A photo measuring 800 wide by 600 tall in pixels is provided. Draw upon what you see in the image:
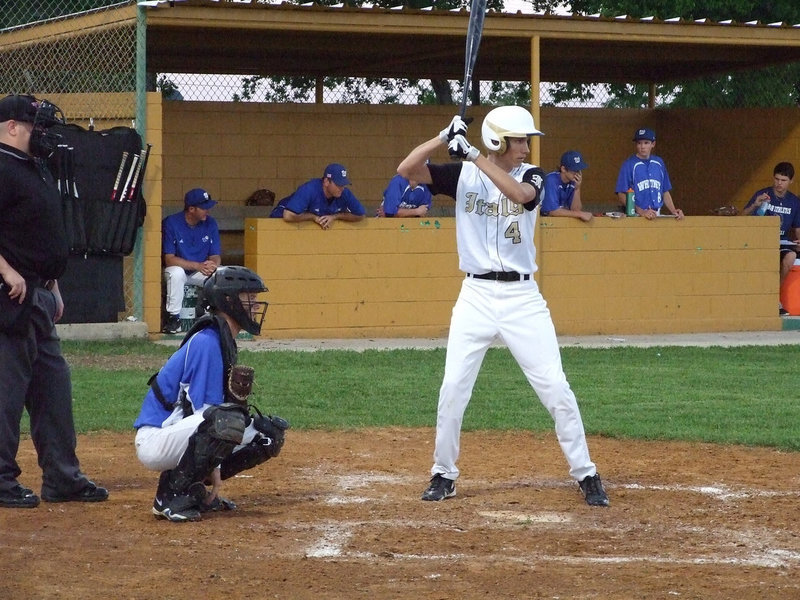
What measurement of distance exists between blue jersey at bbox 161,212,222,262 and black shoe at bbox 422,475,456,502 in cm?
699

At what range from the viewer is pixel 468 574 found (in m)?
4.99

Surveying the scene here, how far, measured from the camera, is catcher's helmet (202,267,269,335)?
577 centimetres

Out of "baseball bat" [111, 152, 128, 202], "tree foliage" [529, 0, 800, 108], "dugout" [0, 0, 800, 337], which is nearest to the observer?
"baseball bat" [111, 152, 128, 202]

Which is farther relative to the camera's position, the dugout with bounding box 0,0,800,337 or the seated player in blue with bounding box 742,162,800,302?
the seated player in blue with bounding box 742,162,800,302

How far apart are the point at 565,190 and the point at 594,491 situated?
823cm

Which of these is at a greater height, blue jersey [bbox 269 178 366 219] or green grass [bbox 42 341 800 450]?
blue jersey [bbox 269 178 366 219]

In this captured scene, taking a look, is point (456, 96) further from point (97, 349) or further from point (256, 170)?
point (97, 349)

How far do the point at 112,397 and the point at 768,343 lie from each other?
7026mm

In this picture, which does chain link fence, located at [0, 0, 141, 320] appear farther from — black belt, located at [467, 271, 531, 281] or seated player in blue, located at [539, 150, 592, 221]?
black belt, located at [467, 271, 531, 281]

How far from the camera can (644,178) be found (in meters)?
14.4

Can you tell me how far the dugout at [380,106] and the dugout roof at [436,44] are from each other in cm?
2

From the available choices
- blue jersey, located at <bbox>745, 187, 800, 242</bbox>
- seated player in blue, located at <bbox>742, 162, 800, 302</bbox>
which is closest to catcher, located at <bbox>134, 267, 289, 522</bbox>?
seated player in blue, located at <bbox>742, 162, 800, 302</bbox>

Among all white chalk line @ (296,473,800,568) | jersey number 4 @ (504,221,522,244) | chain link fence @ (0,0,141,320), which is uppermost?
chain link fence @ (0,0,141,320)

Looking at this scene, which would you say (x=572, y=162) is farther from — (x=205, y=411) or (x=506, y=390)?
(x=205, y=411)
